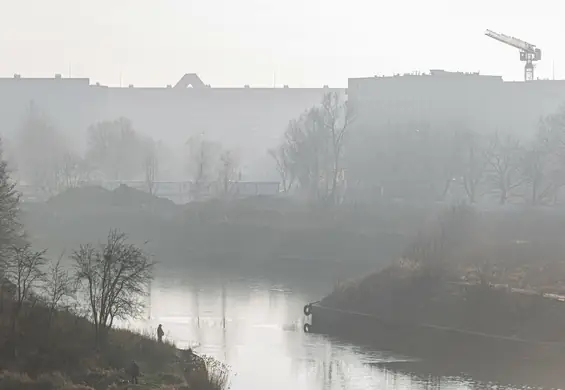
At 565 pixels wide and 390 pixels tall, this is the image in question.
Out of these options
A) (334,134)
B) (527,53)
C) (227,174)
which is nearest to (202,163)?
(227,174)

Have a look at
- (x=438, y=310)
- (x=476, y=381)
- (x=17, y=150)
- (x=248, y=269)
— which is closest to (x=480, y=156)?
(x=248, y=269)

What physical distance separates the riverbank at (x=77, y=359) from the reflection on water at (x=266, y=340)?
2.09 metres

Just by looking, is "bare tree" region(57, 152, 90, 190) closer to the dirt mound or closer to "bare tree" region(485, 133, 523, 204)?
the dirt mound

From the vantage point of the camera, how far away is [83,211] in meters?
48.2

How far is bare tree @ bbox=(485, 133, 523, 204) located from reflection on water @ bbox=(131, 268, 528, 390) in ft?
41.7

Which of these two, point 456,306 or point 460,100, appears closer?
point 456,306

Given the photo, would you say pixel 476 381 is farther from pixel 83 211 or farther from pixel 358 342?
pixel 83 211

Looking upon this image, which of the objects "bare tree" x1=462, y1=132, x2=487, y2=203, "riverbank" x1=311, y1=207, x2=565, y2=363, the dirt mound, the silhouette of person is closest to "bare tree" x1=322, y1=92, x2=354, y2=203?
"bare tree" x1=462, y1=132, x2=487, y2=203

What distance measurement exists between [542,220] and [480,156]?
29.2ft

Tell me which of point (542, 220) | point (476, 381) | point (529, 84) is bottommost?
point (476, 381)

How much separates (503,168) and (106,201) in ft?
58.4

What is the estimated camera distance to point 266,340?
24516mm

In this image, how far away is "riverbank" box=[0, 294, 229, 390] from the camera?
592 inches

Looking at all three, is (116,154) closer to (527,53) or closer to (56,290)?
(527,53)
